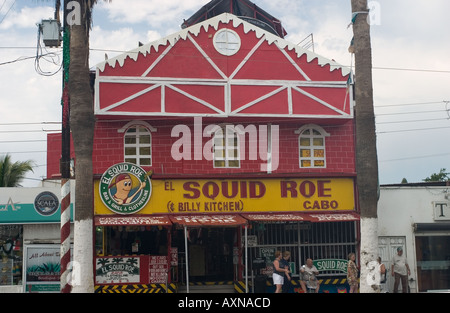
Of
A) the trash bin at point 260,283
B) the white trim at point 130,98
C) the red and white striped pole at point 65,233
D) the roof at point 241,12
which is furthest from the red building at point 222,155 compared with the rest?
the roof at point 241,12

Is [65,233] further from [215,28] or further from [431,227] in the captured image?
[431,227]

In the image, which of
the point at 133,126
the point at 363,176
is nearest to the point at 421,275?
the point at 363,176

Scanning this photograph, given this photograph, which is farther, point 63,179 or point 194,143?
point 194,143

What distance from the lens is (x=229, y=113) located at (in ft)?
65.8

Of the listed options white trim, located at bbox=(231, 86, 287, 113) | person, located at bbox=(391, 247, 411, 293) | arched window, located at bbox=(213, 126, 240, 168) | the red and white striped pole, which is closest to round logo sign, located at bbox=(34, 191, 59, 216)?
the red and white striped pole

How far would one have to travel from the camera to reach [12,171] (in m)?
28.3

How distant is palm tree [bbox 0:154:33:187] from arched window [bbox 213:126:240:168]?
11932mm

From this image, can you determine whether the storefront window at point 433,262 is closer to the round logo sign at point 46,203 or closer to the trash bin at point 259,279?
the trash bin at point 259,279

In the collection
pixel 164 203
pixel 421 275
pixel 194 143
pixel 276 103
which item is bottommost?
pixel 421 275

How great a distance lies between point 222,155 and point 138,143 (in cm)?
301

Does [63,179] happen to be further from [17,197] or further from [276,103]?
[276,103]

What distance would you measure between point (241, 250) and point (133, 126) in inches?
231

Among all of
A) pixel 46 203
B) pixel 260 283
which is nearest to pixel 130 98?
pixel 46 203

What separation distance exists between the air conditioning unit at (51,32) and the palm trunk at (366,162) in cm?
873
